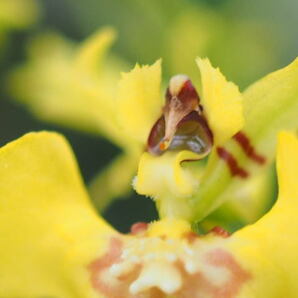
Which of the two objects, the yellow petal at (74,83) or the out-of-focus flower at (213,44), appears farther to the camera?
the out-of-focus flower at (213,44)

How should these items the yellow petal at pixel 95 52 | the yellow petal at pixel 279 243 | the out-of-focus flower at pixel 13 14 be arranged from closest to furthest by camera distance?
the yellow petal at pixel 279 243
the yellow petal at pixel 95 52
the out-of-focus flower at pixel 13 14

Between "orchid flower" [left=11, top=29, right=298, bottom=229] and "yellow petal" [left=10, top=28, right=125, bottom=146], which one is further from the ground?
"yellow petal" [left=10, top=28, right=125, bottom=146]

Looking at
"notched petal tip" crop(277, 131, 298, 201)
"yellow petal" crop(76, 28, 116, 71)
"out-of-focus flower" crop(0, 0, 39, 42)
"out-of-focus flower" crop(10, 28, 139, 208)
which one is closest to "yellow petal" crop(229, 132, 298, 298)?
"notched petal tip" crop(277, 131, 298, 201)

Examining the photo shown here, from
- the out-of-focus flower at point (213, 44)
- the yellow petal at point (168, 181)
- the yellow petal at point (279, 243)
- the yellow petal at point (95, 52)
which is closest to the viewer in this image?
the yellow petal at point (279, 243)

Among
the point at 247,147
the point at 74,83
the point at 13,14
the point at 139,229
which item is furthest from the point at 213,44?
the point at 139,229

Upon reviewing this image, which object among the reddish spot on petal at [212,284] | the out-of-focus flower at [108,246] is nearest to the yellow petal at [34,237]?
the out-of-focus flower at [108,246]

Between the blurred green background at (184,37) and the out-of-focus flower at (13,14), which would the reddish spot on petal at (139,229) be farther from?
the out-of-focus flower at (13,14)

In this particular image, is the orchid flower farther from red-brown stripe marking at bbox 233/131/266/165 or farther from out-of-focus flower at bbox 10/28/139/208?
out-of-focus flower at bbox 10/28/139/208
